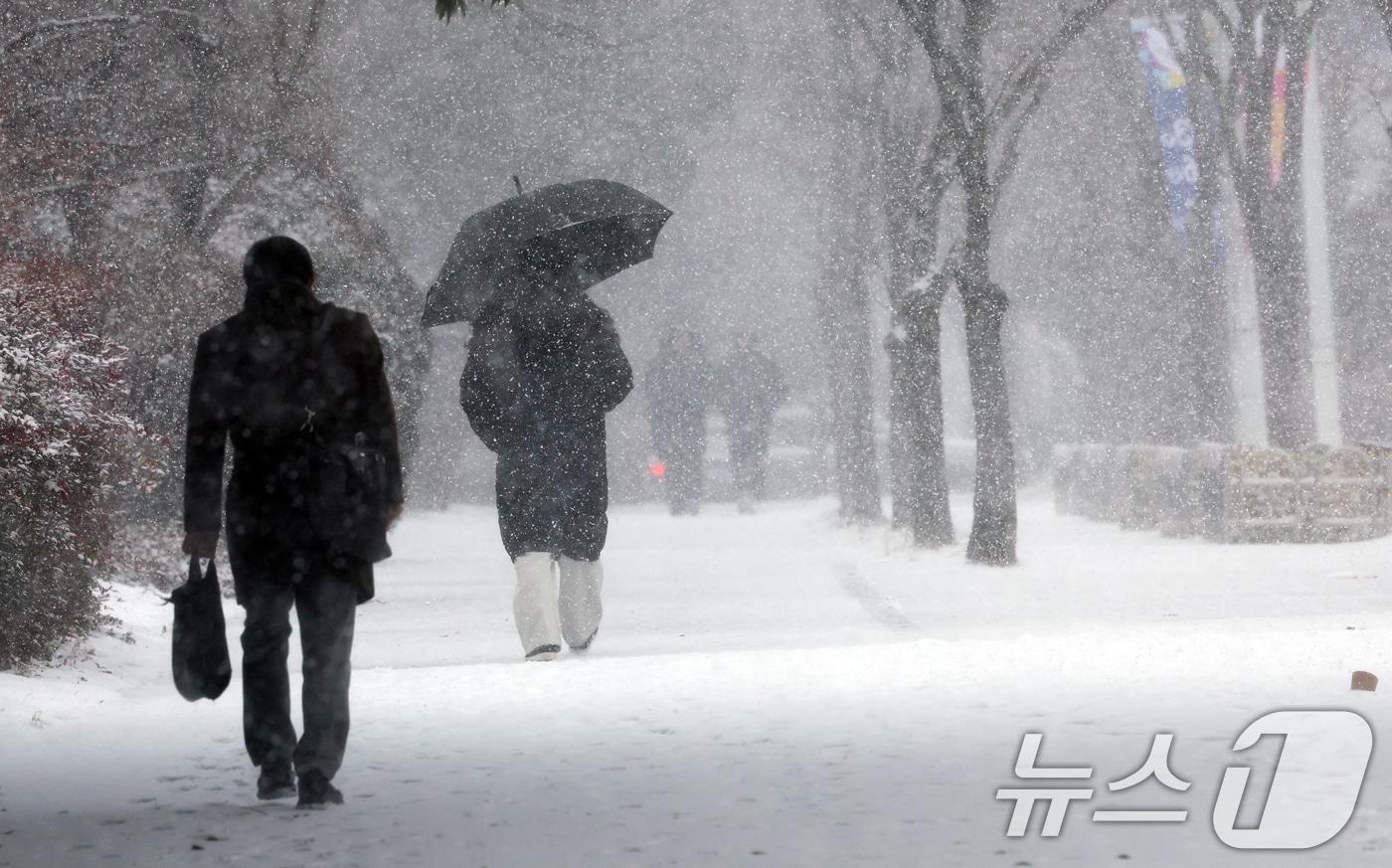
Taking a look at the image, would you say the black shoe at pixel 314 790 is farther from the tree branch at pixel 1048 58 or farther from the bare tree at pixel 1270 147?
the bare tree at pixel 1270 147

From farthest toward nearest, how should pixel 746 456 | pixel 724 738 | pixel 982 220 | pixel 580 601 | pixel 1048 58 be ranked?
pixel 746 456
pixel 982 220
pixel 1048 58
pixel 580 601
pixel 724 738

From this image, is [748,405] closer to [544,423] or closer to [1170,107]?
[1170,107]

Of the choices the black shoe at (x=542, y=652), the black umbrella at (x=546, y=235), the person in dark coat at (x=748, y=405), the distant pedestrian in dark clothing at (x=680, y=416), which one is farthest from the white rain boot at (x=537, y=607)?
the person in dark coat at (x=748, y=405)

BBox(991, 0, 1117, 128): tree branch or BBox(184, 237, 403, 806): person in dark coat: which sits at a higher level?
BBox(991, 0, 1117, 128): tree branch

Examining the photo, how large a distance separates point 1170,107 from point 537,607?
1468 cm

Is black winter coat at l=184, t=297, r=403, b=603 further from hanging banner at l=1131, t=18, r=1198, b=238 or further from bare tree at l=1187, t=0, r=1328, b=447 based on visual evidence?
hanging banner at l=1131, t=18, r=1198, b=238

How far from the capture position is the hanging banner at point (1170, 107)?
20.8 meters

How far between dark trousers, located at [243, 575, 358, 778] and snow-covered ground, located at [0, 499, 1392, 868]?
19 centimetres

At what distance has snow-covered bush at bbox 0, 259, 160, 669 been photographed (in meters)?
9.00

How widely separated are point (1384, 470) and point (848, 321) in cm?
856

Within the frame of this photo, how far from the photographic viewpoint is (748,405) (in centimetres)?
2900

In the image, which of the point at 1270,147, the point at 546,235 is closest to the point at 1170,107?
the point at 1270,147

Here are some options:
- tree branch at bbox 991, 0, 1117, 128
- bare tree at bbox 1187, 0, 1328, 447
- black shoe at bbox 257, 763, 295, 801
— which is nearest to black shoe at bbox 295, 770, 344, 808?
black shoe at bbox 257, 763, 295, 801

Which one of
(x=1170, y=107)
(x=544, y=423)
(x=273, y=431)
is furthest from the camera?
(x=1170, y=107)
